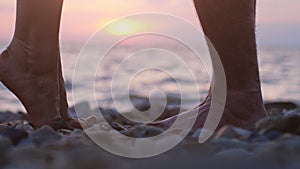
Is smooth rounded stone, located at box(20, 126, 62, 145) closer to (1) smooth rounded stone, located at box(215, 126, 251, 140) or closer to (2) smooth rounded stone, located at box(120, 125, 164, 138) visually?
(2) smooth rounded stone, located at box(120, 125, 164, 138)

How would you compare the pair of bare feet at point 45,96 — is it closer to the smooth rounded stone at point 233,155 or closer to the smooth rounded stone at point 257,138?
the smooth rounded stone at point 257,138

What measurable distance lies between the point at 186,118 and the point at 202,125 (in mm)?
121

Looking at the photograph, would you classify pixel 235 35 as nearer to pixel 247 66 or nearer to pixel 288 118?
pixel 247 66

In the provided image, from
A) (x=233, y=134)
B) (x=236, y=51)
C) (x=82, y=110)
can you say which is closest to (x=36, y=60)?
(x=236, y=51)

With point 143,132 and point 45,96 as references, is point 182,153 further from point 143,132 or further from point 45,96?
point 45,96

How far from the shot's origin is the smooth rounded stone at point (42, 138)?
1441 mm

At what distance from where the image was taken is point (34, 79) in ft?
6.68

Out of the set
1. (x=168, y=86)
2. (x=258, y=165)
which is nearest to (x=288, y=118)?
(x=258, y=165)

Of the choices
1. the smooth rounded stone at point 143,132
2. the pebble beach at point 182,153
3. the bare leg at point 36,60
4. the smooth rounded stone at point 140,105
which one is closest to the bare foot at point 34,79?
the bare leg at point 36,60

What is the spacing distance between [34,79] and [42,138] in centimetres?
59

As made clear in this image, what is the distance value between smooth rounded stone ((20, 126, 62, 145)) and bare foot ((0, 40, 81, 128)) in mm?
495

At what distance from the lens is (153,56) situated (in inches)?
619

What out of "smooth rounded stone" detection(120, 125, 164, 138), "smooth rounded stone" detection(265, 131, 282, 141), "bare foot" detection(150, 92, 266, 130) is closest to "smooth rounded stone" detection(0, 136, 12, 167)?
"smooth rounded stone" detection(120, 125, 164, 138)

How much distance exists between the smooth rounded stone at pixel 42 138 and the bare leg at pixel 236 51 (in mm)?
684
